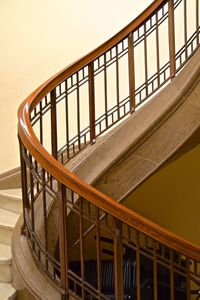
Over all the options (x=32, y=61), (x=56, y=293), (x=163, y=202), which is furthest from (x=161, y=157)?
(x=32, y=61)

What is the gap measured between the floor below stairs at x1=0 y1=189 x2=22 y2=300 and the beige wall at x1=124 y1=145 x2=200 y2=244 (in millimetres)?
1388

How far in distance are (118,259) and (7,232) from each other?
4.29 ft

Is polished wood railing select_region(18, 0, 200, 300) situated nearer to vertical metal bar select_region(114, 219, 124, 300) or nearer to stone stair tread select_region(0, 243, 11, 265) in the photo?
vertical metal bar select_region(114, 219, 124, 300)

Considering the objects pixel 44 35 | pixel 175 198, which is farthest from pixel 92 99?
pixel 44 35

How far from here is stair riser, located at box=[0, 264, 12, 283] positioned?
10.0 ft

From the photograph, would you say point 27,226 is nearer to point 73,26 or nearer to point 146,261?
point 146,261

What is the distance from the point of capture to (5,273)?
3059 mm

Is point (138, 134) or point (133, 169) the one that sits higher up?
point (138, 134)

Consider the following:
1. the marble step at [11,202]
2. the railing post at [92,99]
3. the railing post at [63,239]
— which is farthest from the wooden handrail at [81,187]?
the marble step at [11,202]

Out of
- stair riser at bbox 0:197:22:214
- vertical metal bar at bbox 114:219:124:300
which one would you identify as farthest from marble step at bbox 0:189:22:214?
vertical metal bar at bbox 114:219:124:300

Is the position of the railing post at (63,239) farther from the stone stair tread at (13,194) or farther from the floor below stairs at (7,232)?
the stone stair tread at (13,194)

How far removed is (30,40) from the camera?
17.3 feet

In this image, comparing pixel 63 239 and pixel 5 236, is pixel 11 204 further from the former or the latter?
pixel 63 239

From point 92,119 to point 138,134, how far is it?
71 centimetres
